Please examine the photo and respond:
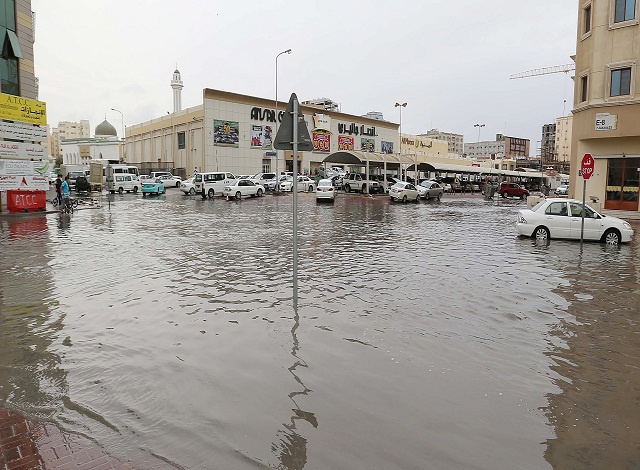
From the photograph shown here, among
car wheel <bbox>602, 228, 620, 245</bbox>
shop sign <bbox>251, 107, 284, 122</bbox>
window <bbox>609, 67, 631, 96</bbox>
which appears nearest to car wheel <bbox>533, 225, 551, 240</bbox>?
car wheel <bbox>602, 228, 620, 245</bbox>

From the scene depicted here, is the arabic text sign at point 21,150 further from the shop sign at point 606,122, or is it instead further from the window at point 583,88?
the window at point 583,88

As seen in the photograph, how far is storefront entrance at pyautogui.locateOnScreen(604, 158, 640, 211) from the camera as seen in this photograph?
94.4ft

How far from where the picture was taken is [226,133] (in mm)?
61844

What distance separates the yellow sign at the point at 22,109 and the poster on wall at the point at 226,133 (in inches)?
1382

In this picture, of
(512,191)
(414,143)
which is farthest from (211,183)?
(414,143)

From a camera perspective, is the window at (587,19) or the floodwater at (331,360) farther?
the window at (587,19)

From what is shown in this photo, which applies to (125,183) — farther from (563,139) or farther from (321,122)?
(563,139)

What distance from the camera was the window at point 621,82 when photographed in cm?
2753

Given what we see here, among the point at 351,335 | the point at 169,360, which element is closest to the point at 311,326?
the point at 351,335

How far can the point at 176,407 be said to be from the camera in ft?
14.8

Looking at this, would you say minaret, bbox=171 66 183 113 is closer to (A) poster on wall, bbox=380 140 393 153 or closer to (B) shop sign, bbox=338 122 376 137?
(B) shop sign, bbox=338 122 376 137

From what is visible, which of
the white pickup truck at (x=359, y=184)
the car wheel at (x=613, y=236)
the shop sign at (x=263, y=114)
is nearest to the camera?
the car wheel at (x=613, y=236)

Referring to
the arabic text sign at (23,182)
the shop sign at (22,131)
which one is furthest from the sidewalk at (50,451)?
the shop sign at (22,131)

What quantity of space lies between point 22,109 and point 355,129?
201ft
